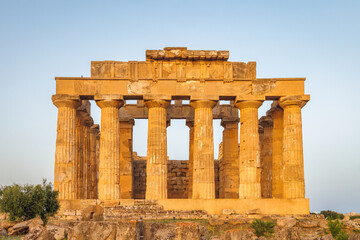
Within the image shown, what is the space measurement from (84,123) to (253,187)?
12847 mm

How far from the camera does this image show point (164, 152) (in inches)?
1218

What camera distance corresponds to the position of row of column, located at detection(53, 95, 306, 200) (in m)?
30.2

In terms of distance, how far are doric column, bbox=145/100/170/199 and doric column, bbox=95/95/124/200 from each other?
1.86 meters

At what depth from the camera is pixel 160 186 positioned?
3027cm

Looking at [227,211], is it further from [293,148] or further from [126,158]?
[126,158]

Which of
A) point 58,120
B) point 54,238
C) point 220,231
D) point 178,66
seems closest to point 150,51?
point 178,66

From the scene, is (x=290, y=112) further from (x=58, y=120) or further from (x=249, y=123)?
(x=58, y=120)

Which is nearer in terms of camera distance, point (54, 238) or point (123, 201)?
point (54, 238)

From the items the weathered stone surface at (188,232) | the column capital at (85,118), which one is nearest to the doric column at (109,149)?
the column capital at (85,118)

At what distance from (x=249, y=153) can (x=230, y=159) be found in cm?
619

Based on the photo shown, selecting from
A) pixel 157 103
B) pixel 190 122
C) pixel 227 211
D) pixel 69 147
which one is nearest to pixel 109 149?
pixel 69 147

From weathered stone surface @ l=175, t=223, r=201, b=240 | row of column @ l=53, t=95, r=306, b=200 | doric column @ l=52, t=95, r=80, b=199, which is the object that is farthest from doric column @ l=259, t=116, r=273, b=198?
weathered stone surface @ l=175, t=223, r=201, b=240

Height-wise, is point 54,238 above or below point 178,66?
below

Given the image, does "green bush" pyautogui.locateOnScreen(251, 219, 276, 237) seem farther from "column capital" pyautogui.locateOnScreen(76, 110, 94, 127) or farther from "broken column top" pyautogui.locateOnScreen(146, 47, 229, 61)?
"column capital" pyautogui.locateOnScreen(76, 110, 94, 127)
